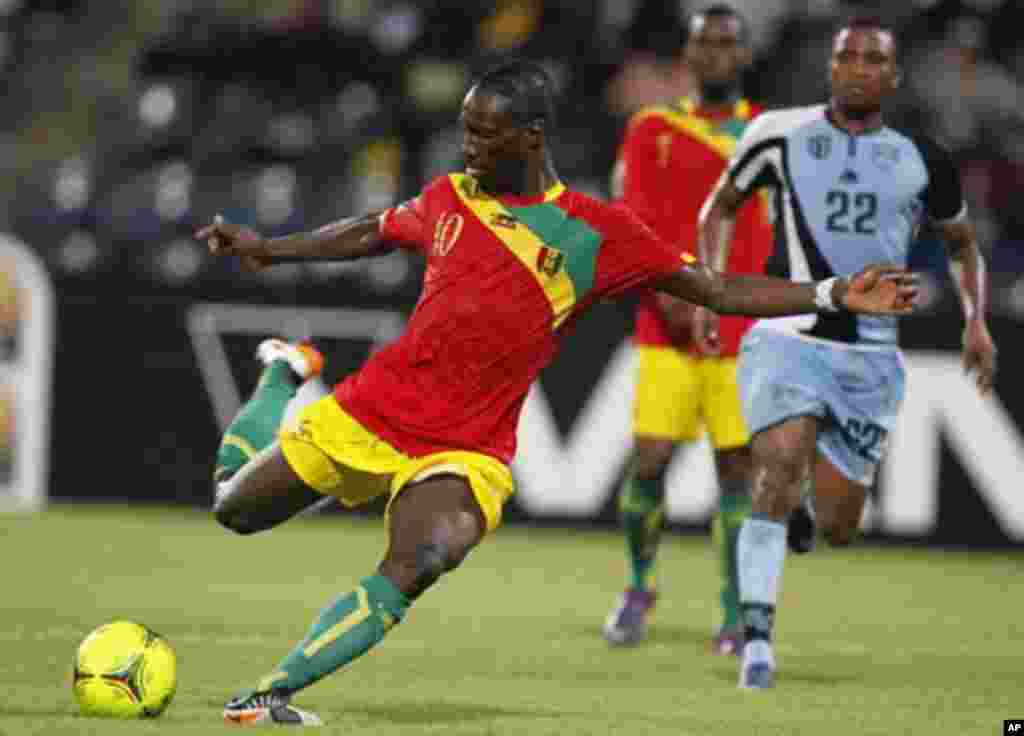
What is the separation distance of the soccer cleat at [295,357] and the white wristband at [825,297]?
209 cm

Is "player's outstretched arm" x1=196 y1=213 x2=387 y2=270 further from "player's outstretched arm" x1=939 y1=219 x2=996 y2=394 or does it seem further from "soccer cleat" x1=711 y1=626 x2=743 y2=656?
"soccer cleat" x1=711 y1=626 x2=743 y2=656

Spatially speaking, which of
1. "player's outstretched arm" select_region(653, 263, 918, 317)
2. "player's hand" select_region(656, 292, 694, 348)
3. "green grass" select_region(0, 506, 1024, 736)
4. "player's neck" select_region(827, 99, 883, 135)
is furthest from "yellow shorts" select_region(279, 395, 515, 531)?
"player's hand" select_region(656, 292, 694, 348)

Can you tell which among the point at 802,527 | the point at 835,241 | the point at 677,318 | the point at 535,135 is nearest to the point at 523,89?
the point at 535,135

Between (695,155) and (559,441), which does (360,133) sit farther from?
(695,155)

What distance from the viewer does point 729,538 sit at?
10.4 m

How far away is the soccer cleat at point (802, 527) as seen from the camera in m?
9.77

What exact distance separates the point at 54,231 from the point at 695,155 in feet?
25.2

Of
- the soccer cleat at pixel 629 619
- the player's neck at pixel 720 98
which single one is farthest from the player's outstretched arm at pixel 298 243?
the player's neck at pixel 720 98

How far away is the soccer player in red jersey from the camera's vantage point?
285 inches

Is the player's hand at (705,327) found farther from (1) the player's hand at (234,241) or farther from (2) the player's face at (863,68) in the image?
(1) the player's hand at (234,241)

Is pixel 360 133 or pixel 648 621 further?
pixel 360 133

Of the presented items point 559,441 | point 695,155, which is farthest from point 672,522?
point 695,155

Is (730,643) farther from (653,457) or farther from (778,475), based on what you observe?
(778,475)

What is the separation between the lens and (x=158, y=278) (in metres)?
15.6
